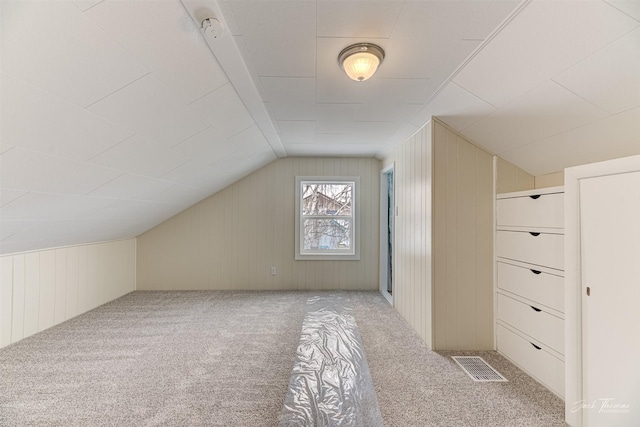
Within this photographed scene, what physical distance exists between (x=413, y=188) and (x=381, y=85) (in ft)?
4.13

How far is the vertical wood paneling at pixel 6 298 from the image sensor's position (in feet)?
7.48

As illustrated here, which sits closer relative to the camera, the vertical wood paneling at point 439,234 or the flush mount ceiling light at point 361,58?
the flush mount ceiling light at point 361,58

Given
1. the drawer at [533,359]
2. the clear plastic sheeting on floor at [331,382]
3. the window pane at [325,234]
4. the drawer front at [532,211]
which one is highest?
the drawer front at [532,211]

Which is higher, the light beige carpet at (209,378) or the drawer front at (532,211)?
the drawer front at (532,211)

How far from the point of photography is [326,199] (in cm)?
429

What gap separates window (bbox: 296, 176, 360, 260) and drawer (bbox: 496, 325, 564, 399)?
2330 millimetres

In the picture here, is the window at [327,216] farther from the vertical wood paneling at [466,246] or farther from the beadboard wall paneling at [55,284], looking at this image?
the beadboard wall paneling at [55,284]

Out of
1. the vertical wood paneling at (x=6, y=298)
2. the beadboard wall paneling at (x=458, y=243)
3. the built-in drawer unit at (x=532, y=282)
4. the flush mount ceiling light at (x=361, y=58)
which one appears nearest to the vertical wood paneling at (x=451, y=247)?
the beadboard wall paneling at (x=458, y=243)

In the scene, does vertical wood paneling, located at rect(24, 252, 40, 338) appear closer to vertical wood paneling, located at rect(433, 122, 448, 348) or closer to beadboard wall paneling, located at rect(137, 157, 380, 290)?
beadboard wall paneling, located at rect(137, 157, 380, 290)

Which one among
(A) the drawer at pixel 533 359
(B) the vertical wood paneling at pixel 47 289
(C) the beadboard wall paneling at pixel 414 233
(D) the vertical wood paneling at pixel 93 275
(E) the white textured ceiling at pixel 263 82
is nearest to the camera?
(E) the white textured ceiling at pixel 263 82

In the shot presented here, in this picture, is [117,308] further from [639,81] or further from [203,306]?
[639,81]

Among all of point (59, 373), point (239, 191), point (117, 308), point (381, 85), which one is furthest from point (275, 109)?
point (117, 308)

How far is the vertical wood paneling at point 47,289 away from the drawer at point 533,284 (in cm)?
438

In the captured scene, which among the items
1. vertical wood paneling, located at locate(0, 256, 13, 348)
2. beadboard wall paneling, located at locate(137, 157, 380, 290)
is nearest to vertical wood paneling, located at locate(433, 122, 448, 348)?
beadboard wall paneling, located at locate(137, 157, 380, 290)
